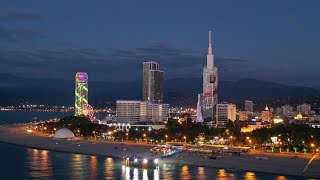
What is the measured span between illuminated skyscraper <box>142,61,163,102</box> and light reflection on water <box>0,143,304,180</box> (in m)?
105

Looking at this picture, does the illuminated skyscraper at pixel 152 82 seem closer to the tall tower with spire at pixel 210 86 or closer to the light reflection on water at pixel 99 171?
the tall tower with spire at pixel 210 86

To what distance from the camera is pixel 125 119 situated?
10038 centimetres

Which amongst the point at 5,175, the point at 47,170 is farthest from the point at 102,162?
the point at 5,175

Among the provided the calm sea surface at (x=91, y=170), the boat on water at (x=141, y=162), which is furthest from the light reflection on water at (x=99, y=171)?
the boat on water at (x=141, y=162)

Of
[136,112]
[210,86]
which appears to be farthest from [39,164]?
[210,86]

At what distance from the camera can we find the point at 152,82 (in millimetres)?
156625

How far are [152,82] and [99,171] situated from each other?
115078mm

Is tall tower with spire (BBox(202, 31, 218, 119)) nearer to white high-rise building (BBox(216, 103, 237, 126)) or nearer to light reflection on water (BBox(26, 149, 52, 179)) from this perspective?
white high-rise building (BBox(216, 103, 237, 126))

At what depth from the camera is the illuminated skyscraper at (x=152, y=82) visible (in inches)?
6122

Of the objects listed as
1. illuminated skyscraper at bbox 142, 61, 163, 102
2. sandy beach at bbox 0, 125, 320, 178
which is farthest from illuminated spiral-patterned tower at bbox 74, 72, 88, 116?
sandy beach at bbox 0, 125, 320, 178

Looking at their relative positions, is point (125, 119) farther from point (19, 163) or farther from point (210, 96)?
point (19, 163)

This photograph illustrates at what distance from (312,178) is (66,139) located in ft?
128

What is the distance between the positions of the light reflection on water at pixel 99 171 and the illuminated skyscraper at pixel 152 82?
105 metres

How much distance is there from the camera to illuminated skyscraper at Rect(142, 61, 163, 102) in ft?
510
